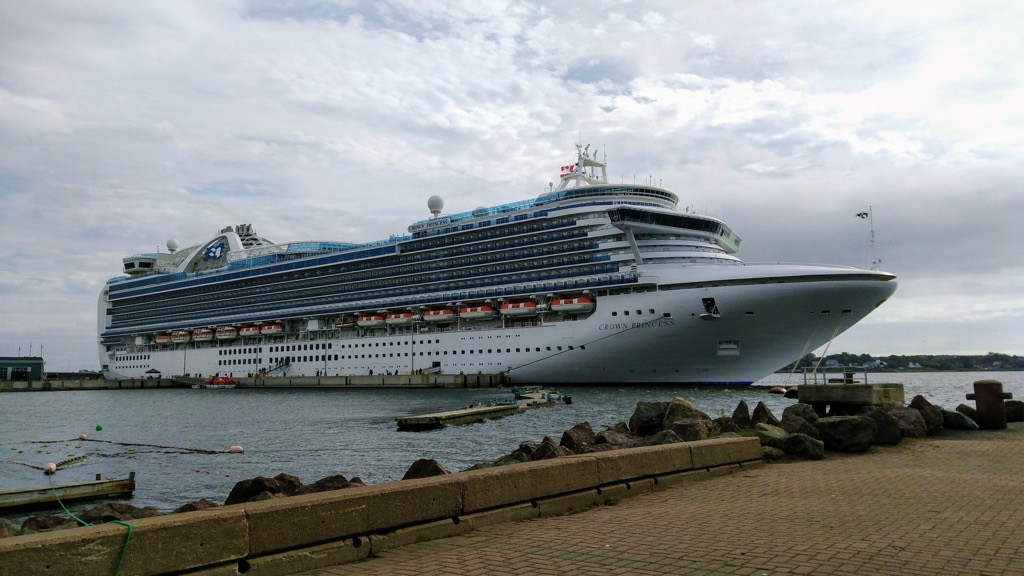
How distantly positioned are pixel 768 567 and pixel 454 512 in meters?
3.10

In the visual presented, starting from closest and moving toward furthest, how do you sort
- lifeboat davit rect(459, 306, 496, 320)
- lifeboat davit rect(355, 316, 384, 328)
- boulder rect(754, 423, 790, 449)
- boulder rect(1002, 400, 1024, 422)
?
boulder rect(754, 423, 790, 449) < boulder rect(1002, 400, 1024, 422) < lifeboat davit rect(459, 306, 496, 320) < lifeboat davit rect(355, 316, 384, 328)

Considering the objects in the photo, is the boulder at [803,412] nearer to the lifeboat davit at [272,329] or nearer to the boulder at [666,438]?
the boulder at [666,438]

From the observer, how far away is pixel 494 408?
119 feet

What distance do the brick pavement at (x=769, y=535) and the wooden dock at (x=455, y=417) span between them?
2193cm

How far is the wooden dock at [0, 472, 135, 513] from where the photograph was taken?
15.6 metres

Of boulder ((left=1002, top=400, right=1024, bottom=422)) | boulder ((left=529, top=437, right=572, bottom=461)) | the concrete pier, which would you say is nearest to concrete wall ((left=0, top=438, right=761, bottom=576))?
boulder ((left=529, top=437, right=572, bottom=461))

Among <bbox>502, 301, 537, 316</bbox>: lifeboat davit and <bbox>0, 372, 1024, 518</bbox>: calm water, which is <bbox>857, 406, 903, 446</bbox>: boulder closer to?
<bbox>0, 372, 1024, 518</bbox>: calm water

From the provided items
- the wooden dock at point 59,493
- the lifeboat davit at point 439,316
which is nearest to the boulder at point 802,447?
the wooden dock at point 59,493

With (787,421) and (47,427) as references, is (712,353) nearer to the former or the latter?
(787,421)

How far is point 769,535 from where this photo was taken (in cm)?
672

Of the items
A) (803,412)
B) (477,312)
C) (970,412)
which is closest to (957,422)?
(970,412)

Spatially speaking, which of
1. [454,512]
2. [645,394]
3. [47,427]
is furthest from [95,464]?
[645,394]

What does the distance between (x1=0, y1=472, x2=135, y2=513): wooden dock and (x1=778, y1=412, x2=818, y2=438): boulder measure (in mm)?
15503

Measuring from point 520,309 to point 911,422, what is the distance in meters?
38.7
